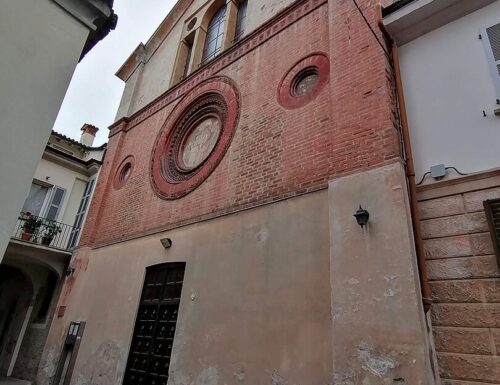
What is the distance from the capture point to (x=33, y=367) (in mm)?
9641

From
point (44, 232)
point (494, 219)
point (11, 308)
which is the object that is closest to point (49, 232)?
point (44, 232)

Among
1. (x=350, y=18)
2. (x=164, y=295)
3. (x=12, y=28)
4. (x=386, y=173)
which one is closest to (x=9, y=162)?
(x=12, y=28)

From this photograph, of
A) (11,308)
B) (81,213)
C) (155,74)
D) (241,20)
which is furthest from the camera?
(11,308)

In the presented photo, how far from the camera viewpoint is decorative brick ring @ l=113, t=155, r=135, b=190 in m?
10.5

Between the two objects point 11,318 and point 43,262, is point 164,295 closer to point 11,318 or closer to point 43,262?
point 43,262

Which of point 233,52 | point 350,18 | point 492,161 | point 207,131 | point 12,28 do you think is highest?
point 233,52

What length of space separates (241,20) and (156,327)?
331 inches

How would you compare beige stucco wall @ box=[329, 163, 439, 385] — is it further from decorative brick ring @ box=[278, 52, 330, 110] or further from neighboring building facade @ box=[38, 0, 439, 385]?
decorative brick ring @ box=[278, 52, 330, 110]

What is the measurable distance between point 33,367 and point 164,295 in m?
5.46

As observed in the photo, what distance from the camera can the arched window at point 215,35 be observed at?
34.8 feet

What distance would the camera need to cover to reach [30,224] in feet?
34.8

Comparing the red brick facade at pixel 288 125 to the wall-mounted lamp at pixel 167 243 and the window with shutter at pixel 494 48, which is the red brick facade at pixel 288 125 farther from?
the window with shutter at pixel 494 48

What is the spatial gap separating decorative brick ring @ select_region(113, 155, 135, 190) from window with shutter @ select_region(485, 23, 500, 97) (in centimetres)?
880

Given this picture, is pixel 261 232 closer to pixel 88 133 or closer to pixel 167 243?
pixel 167 243
